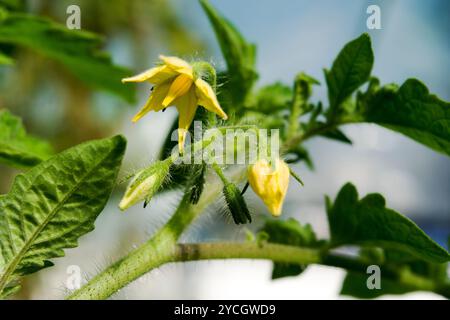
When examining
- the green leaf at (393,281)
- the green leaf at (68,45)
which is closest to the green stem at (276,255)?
the green leaf at (393,281)

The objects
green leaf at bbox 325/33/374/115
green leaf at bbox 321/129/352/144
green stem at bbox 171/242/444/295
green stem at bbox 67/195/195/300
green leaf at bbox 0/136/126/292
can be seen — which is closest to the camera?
green leaf at bbox 0/136/126/292

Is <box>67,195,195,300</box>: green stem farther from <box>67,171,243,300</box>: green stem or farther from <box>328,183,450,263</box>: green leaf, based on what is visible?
<box>328,183,450,263</box>: green leaf

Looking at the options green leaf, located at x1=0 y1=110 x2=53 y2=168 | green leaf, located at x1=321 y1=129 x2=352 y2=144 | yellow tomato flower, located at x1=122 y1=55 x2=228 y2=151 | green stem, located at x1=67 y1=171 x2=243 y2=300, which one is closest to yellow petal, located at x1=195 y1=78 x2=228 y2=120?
yellow tomato flower, located at x1=122 y1=55 x2=228 y2=151

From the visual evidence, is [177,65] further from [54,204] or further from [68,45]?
[68,45]

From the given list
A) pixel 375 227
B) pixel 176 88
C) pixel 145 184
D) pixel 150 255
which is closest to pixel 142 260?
pixel 150 255

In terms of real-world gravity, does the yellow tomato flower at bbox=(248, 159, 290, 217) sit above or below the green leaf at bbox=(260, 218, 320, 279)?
above
